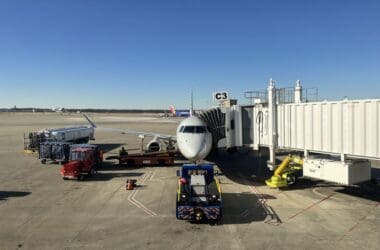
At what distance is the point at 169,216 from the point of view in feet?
67.7

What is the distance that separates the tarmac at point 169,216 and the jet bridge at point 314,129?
2529 millimetres

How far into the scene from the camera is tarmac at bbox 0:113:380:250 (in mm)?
16688

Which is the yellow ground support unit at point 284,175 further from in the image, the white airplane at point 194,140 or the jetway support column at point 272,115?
the white airplane at point 194,140

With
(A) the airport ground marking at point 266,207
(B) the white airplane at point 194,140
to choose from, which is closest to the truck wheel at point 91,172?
(B) the white airplane at point 194,140

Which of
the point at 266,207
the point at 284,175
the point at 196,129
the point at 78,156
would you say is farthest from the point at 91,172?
the point at 266,207

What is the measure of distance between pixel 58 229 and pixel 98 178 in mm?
13988

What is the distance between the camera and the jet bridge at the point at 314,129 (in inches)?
823

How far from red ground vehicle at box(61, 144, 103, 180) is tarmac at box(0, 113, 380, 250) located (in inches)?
33.7

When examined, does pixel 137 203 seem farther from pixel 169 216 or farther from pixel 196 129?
pixel 196 129

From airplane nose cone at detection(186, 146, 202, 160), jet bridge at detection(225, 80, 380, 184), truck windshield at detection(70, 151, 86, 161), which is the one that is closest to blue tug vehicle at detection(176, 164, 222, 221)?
airplane nose cone at detection(186, 146, 202, 160)

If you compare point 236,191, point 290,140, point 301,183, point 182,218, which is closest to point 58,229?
point 182,218

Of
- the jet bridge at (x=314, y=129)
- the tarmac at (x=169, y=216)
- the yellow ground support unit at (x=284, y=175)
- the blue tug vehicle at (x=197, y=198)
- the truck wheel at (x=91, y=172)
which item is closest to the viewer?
the tarmac at (x=169, y=216)

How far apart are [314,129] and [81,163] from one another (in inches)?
764

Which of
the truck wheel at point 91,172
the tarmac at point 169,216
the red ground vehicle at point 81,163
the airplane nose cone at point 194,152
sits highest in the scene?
the airplane nose cone at point 194,152
